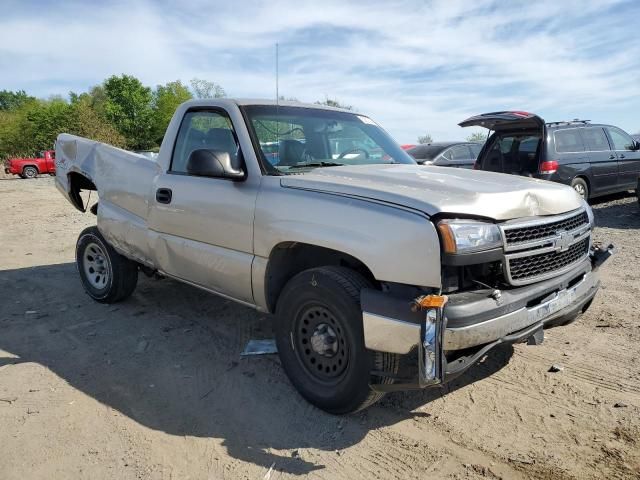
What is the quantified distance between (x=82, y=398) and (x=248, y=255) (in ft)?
4.88

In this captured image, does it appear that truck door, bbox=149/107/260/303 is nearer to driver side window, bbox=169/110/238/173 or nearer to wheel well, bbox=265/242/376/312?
driver side window, bbox=169/110/238/173

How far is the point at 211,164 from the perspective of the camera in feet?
10.6

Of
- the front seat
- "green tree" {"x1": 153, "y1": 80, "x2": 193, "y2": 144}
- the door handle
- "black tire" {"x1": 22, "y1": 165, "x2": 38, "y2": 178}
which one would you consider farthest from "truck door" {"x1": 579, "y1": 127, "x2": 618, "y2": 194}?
"green tree" {"x1": 153, "y1": 80, "x2": 193, "y2": 144}

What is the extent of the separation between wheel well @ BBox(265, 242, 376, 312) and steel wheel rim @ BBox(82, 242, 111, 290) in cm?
251

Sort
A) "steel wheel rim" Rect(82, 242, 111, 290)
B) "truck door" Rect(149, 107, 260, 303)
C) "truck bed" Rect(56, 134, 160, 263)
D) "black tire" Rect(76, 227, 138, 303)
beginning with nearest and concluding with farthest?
"truck door" Rect(149, 107, 260, 303)
"truck bed" Rect(56, 134, 160, 263)
"black tire" Rect(76, 227, 138, 303)
"steel wheel rim" Rect(82, 242, 111, 290)

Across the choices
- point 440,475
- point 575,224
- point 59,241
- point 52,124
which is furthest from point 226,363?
point 52,124

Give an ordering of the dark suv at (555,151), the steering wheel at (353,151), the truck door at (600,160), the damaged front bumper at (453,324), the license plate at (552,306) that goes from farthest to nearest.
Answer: the truck door at (600,160) → the dark suv at (555,151) → the steering wheel at (353,151) → the license plate at (552,306) → the damaged front bumper at (453,324)

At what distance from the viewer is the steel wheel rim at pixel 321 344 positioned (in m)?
2.93

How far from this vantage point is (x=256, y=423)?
3.00m

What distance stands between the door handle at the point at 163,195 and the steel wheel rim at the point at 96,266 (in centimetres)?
138

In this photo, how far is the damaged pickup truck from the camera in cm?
A: 247

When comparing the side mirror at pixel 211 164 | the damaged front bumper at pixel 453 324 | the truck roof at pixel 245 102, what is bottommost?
the damaged front bumper at pixel 453 324

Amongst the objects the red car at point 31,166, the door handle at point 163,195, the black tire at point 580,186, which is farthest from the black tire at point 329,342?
the red car at point 31,166

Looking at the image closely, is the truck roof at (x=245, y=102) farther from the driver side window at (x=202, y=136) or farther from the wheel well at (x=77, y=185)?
the wheel well at (x=77, y=185)
